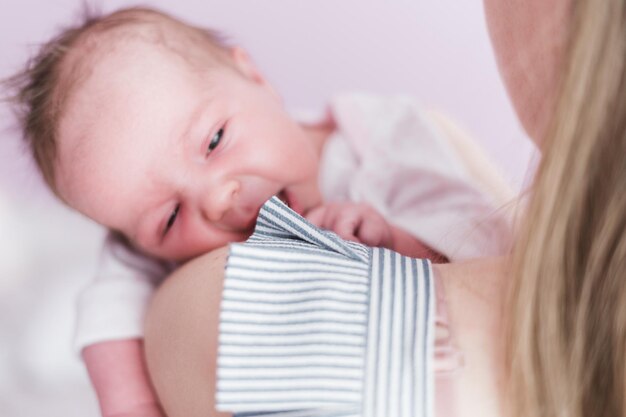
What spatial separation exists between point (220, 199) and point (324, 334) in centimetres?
36

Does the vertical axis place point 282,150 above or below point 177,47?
below

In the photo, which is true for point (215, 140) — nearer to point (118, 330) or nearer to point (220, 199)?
point (220, 199)

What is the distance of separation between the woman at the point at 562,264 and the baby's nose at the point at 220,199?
0.34m

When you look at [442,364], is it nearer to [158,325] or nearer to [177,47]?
[158,325]

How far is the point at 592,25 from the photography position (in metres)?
0.46

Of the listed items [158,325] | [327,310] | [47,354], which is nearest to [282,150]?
[158,325]

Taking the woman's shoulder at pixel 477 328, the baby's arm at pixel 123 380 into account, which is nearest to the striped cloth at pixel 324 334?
the woman's shoulder at pixel 477 328

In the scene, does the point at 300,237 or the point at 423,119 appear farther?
the point at 423,119

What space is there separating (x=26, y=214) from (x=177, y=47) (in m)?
0.59

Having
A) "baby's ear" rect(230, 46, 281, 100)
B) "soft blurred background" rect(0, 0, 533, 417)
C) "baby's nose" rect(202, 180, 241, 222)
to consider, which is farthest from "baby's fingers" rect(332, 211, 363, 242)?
"soft blurred background" rect(0, 0, 533, 417)

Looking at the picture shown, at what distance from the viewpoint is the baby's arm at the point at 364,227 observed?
2.81 feet

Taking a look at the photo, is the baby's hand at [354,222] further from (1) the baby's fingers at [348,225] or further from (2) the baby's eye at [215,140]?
(2) the baby's eye at [215,140]

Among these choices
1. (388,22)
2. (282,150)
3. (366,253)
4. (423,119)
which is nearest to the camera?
(366,253)

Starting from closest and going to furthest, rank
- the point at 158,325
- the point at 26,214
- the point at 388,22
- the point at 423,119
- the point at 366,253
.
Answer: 1. the point at 366,253
2. the point at 158,325
3. the point at 423,119
4. the point at 26,214
5. the point at 388,22
